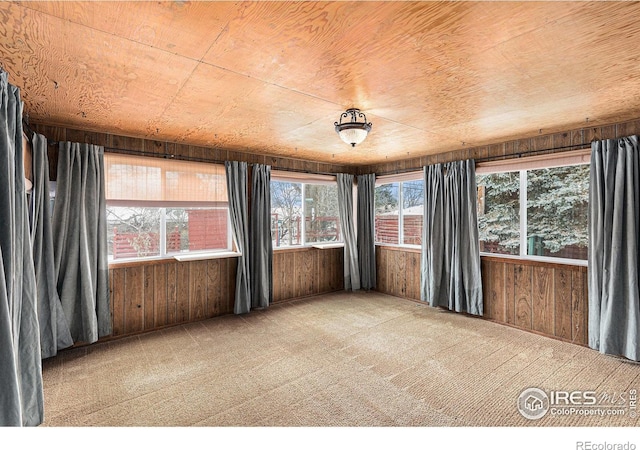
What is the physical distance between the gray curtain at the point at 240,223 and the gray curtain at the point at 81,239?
1444 millimetres

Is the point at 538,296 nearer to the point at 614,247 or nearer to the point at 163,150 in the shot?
the point at 614,247

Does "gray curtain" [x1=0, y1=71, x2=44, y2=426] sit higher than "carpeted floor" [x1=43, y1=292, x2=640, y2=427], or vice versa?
"gray curtain" [x1=0, y1=71, x2=44, y2=426]

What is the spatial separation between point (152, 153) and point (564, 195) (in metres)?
4.86

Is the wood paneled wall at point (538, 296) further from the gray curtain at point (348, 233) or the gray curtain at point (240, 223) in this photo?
the gray curtain at point (240, 223)

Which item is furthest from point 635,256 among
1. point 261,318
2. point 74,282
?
point 74,282

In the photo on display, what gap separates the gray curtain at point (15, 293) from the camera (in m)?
1.36

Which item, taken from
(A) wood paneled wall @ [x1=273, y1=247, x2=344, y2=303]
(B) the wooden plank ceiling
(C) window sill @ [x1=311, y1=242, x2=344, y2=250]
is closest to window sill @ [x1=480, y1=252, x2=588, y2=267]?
(B) the wooden plank ceiling

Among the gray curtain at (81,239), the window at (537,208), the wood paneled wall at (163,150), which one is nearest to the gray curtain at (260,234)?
the wood paneled wall at (163,150)

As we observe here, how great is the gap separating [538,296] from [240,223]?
150 inches

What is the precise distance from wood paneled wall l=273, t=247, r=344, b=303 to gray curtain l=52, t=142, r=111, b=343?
2258mm

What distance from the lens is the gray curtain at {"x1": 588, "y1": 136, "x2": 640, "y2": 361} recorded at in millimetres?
2898

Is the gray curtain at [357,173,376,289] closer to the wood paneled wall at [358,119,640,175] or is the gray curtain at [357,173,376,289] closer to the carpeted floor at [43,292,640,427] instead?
the wood paneled wall at [358,119,640,175]

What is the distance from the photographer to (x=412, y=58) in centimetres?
181

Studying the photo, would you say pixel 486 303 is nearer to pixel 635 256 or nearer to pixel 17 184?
pixel 635 256
